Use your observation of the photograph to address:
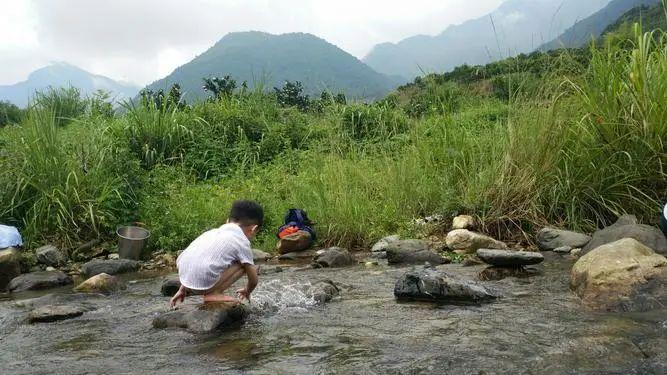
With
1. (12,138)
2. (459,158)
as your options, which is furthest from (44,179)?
(459,158)

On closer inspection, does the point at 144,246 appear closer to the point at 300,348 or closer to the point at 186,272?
the point at 186,272

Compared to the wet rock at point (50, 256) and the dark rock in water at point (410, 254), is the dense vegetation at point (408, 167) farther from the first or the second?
the dark rock in water at point (410, 254)

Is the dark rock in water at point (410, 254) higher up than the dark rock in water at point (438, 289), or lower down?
lower down

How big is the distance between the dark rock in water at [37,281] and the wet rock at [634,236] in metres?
5.51

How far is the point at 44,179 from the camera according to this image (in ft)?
26.0

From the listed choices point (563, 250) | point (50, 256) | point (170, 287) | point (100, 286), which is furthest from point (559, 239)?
point (50, 256)

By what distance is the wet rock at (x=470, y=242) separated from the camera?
6.32 meters

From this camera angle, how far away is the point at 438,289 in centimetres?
427

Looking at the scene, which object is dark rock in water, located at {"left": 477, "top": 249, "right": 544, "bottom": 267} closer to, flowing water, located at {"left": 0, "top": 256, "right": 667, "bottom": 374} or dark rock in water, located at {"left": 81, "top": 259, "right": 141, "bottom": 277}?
flowing water, located at {"left": 0, "top": 256, "right": 667, "bottom": 374}

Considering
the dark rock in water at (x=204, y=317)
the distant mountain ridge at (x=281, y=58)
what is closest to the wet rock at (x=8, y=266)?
the dark rock in water at (x=204, y=317)

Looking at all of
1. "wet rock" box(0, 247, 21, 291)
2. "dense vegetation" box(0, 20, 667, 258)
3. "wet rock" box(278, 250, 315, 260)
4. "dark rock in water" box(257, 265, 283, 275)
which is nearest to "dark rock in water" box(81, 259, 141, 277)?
"wet rock" box(0, 247, 21, 291)

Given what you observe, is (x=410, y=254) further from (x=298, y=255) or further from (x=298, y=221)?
(x=298, y=221)

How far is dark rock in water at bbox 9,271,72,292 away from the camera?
19.8ft

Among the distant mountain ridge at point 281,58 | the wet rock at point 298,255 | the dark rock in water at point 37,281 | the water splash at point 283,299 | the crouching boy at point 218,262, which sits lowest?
the wet rock at point 298,255
